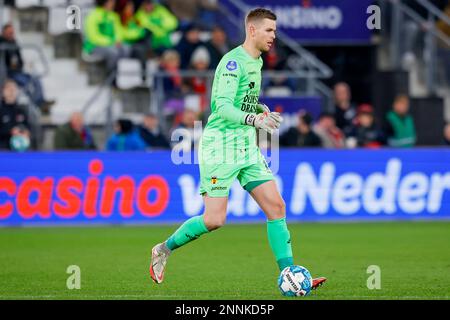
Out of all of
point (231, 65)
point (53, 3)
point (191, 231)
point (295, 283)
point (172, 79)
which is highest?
point (53, 3)

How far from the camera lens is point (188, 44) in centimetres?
2206

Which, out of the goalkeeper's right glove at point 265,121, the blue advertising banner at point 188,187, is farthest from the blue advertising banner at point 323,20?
the goalkeeper's right glove at point 265,121

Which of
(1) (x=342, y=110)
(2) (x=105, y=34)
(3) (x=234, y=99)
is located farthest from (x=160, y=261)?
(2) (x=105, y=34)

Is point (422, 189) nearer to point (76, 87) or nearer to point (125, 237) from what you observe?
point (125, 237)

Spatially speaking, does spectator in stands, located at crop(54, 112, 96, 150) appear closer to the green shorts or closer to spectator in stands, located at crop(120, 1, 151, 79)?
spectator in stands, located at crop(120, 1, 151, 79)

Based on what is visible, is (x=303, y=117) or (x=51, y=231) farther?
(x=303, y=117)

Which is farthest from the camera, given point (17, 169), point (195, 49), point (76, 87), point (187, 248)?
point (76, 87)

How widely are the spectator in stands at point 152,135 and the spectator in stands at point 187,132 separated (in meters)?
0.22

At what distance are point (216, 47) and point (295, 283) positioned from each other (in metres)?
12.5

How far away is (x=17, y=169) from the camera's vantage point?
746 inches

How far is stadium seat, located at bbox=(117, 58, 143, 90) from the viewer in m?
22.1

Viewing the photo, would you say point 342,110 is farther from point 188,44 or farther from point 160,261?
point 160,261

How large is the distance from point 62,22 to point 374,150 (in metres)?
7.17
